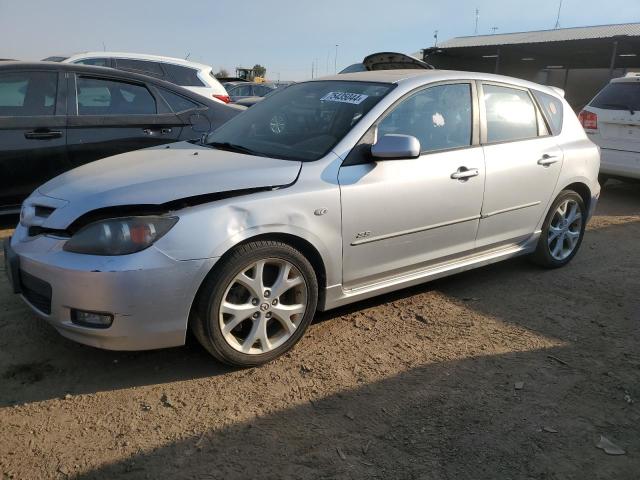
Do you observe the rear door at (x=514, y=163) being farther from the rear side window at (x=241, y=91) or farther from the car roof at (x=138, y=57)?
the rear side window at (x=241, y=91)

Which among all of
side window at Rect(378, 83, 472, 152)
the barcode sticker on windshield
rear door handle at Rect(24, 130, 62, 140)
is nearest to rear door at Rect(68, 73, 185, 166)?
rear door handle at Rect(24, 130, 62, 140)

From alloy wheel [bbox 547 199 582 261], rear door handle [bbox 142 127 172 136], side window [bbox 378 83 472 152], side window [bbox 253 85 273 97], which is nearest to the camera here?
side window [bbox 378 83 472 152]

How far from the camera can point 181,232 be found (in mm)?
2586

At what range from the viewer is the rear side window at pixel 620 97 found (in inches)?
285

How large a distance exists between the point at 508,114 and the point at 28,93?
4.10m

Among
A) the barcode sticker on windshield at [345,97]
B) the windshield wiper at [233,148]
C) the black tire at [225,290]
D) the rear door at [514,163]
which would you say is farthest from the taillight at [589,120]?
the black tire at [225,290]

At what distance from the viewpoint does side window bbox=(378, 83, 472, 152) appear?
3.47 m

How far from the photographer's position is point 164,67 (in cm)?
865

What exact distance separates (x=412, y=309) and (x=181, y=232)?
1.85 metres

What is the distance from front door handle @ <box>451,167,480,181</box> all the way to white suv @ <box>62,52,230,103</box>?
5.56m

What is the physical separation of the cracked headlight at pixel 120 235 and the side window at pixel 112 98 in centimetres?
290

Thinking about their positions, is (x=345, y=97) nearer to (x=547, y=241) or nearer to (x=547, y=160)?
(x=547, y=160)

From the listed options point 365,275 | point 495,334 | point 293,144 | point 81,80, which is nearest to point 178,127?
point 81,80

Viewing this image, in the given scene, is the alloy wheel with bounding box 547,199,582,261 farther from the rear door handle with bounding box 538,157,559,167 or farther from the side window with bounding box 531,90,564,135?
the side window with bounding box 531,90,564,135
